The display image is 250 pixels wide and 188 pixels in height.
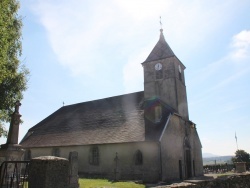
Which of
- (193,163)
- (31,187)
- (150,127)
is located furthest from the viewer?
(193,163)

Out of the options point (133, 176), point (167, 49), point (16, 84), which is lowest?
point (133, 176)

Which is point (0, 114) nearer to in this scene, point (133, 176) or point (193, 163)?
point (133, 176)

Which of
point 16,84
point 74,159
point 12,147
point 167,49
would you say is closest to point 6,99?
point 16,84

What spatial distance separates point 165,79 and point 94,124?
957 centimetres

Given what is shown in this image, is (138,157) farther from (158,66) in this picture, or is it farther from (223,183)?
(223,183)

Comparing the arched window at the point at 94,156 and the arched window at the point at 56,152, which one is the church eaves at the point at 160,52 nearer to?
the arched window at the point at 94,156

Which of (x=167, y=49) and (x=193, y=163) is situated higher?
(x=167, y=49)

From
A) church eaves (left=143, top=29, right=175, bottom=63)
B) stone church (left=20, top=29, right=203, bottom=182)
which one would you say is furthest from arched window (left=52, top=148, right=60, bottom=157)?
church eaves (left=143, top=29, right=175, bottom=63)

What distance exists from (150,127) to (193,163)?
8897mm

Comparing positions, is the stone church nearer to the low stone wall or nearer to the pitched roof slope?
the pitched roof slope

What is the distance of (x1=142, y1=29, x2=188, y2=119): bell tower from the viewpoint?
27.5 metres

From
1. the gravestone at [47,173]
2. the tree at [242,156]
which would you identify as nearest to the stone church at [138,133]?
the tree at [242,156]

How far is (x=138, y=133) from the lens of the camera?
23109mm

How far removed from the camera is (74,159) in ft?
57.9
